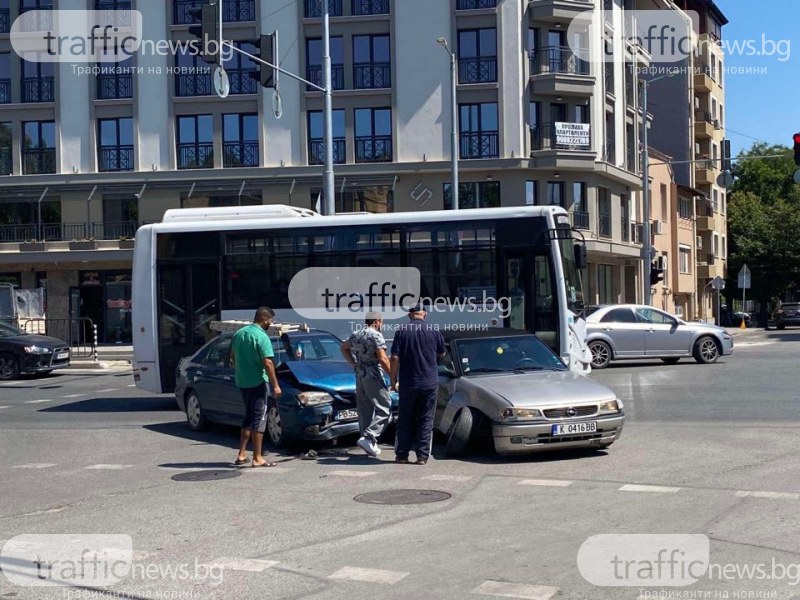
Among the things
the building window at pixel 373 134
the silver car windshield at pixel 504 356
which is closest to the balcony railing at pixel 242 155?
the building window at pixel 373 134

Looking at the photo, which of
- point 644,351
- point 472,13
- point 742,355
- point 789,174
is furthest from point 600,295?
point 789,174

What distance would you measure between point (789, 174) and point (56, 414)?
84.0m

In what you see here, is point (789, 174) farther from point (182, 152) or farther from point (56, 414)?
point (56, 414)

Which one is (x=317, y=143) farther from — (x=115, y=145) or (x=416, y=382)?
(x=416, y=382)

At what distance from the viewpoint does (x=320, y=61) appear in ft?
135

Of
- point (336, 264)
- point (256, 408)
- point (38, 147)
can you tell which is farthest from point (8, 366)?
point (38, 147)

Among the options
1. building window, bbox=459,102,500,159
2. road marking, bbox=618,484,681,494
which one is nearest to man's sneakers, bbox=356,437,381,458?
road marking, bbox=618,484,681,494

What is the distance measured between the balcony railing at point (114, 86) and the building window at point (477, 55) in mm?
13943

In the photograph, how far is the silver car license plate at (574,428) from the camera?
1124 cm

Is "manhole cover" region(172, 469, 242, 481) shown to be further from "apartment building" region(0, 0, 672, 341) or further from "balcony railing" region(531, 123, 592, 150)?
"balcony railing" region(531, 123, 592, 150)

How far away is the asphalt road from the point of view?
655cm

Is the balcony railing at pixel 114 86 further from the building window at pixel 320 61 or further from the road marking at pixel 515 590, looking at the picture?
the road marking at pixel 515 590

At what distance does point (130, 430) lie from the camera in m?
15.6

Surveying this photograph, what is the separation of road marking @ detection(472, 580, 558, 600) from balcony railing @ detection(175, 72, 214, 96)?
37.9 metres
